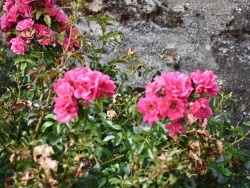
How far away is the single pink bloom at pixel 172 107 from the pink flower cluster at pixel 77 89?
5.1 inches

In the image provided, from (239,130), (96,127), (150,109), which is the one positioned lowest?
(239,130)

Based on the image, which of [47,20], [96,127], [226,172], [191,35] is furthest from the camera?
[191,35]

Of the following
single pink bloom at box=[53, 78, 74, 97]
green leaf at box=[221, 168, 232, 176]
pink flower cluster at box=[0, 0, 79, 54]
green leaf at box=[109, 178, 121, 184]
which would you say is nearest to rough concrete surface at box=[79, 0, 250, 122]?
pink flower cluster at box=[0, 0, 79, 54]

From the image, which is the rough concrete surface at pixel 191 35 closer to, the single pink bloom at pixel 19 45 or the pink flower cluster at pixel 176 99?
the single pink bloom at pixel 19 45

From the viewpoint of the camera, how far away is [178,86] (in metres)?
1.26

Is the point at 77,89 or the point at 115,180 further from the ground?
the point at 77,89

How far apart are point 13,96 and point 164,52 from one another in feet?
2.66

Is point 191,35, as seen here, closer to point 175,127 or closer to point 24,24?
point 24,24

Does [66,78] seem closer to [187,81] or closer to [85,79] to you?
[85,79]

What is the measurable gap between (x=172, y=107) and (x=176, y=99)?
3cm

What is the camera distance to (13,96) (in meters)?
1.65

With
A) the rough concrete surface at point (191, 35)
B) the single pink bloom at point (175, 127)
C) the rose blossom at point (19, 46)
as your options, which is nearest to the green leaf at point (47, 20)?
the rose blossom at point (19, 46)

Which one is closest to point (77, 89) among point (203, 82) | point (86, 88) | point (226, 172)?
point (86, 88)

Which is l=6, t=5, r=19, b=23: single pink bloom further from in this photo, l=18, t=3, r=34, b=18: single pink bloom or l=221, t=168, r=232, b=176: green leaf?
l=221, t=168, r=232, b=176: green leaf
